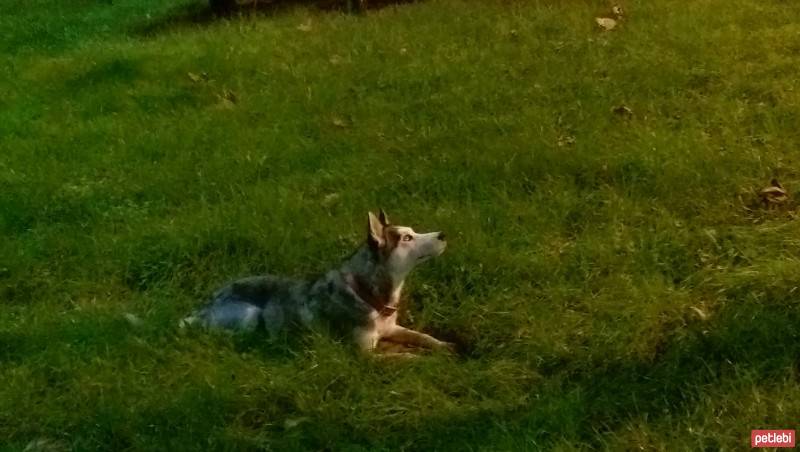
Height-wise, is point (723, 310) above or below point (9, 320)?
above

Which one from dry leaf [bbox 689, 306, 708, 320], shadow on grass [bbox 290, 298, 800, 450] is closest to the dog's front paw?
shadow on grass [bbox 290, 298, 800, 450]

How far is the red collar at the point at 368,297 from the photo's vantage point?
5.29 m

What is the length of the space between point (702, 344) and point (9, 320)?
3981mm

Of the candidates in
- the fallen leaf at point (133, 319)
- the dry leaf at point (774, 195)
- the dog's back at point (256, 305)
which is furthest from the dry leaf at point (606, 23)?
the fallen leaf at point (133, 319)

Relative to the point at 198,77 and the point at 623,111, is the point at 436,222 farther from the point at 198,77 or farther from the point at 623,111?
the point at 198,77

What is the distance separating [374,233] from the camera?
5.20m

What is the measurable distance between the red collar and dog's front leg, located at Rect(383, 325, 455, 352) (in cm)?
10

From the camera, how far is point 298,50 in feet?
34.0

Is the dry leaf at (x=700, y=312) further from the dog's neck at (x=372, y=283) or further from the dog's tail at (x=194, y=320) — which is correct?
the dog's tail at (x=194, y=320)

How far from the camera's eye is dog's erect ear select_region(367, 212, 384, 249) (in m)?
5.16

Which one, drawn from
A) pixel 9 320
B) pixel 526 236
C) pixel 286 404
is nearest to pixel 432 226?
pixel 526 236

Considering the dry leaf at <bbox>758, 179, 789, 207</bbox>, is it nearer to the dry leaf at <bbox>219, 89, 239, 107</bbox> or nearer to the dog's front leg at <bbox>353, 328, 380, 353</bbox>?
the dog's front leg at <bbox>353, 328, 380, 353</bbox>

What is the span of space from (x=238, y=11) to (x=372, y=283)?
8562 mm

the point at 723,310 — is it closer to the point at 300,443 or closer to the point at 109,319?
the point at 300,443
